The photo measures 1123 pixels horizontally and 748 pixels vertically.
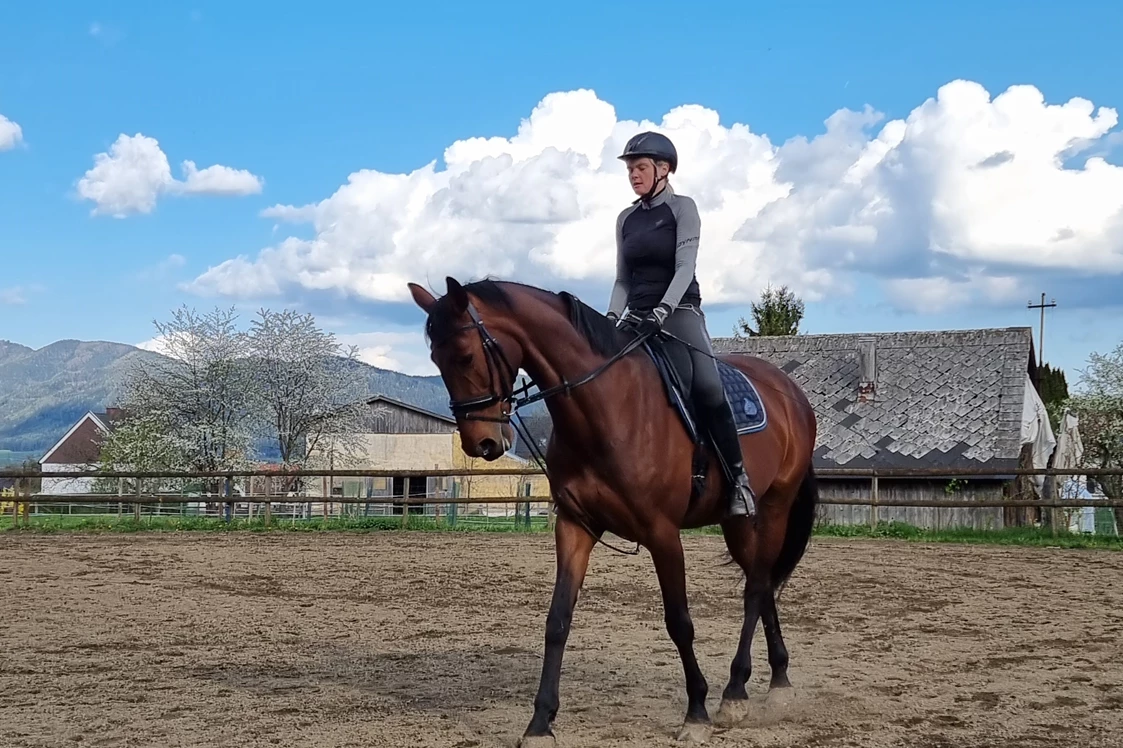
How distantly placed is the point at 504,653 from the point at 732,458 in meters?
3.11

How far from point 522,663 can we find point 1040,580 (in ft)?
26.8

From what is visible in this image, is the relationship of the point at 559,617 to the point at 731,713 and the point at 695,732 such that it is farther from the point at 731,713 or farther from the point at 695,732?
the point at 731,713

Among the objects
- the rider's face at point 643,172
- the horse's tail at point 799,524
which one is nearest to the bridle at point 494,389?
Result: the rider's face at point 643,172

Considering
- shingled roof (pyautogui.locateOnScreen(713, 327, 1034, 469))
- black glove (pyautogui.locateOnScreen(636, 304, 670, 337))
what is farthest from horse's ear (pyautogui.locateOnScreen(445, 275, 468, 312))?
shingled roof (pyautogui.locateOnScreen(713, 327, 1034, 469))

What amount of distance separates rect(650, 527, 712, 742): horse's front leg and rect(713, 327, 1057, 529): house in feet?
58.7

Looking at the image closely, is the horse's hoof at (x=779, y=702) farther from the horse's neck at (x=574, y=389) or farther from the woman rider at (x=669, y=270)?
the horse's neck at (x=574, y=389)

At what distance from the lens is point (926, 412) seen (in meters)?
26.9

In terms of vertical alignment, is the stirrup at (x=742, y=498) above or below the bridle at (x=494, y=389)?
below

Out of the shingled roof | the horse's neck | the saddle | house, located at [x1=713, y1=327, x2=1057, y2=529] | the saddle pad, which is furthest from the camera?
the shingled roof

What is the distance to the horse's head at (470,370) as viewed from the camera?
4.91 m

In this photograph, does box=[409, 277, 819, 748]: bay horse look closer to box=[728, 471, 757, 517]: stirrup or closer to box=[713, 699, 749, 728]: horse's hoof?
box=[713, 699, 749, 728]: horse's hoof

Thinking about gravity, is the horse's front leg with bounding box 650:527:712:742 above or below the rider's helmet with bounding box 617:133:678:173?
below

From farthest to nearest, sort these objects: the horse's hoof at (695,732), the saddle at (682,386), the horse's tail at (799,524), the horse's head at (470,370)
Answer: the horse's tail at (799,524)
the saddle at (682,386)
the horse's hoof at (695,732)
the horse's head at (470,370)

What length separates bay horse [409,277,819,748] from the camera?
498 centimetres
